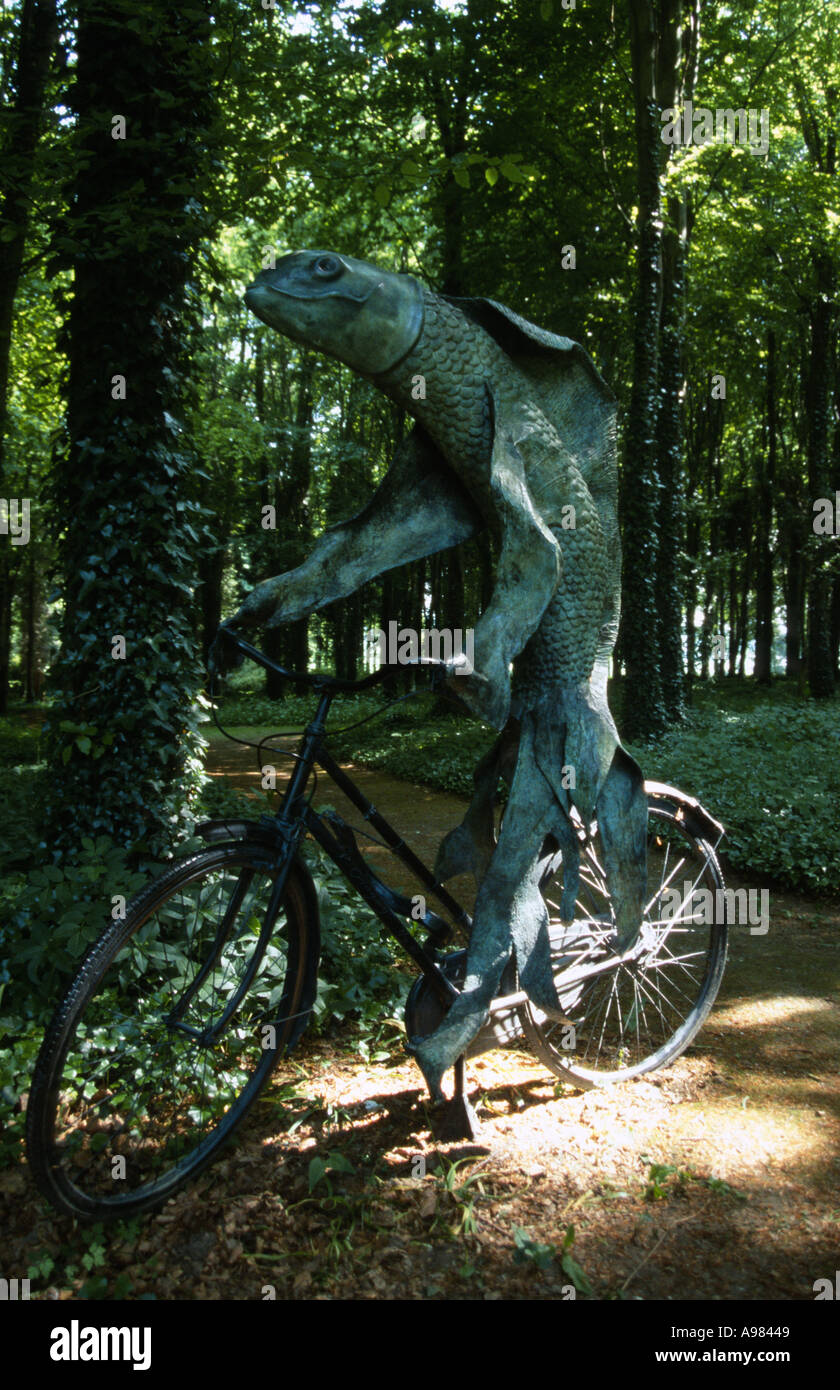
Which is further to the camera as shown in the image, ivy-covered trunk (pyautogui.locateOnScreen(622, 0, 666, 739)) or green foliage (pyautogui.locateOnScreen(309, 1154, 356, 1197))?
ivy-covered trunk (pyautogui.locateOnScreen(622, 0, 666, 739))

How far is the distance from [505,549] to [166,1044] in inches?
74.0

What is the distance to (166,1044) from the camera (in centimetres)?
290

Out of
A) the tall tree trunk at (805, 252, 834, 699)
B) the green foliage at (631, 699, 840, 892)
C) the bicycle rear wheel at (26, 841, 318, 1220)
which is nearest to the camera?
the bicycle rear wheel at (26, 841, 318, 1220)

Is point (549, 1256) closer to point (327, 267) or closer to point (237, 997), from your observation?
point (237, 997)

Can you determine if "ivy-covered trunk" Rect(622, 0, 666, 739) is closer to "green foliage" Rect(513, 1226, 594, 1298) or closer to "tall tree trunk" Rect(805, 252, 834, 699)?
"tall tree trunk" Rect(805, 252, 834, 699)

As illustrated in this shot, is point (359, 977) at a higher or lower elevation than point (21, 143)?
lower

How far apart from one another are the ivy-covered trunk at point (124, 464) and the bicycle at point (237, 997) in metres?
1.03

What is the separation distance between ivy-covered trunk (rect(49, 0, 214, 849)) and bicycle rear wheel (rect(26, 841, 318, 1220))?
4.13 feet

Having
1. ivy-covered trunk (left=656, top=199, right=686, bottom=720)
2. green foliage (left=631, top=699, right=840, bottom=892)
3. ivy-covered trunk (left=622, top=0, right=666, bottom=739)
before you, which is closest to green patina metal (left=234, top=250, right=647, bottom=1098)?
green foliage (left=631, top=699, right=840, bottom=892)

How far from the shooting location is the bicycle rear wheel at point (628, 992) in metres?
3.33

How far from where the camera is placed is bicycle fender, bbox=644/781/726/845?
3.66m

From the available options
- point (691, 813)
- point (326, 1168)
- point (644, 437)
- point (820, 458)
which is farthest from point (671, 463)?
point (326, 1168)

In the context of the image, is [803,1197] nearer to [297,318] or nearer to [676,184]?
[297,318]

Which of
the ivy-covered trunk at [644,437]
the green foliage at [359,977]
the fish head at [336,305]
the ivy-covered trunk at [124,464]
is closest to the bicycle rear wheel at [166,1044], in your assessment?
the green foliage at [359,977]
